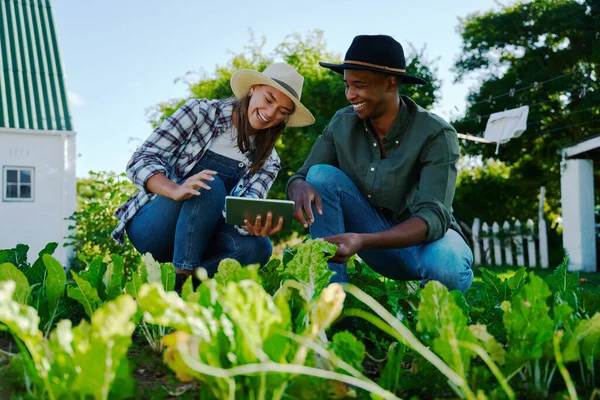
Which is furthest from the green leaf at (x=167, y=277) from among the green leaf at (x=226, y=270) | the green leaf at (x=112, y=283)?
the green leaf at (x=226, y=270)

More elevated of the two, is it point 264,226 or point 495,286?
point 264,226

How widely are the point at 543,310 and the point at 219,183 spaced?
1.91 m

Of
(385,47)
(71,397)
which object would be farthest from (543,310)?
(385,47)

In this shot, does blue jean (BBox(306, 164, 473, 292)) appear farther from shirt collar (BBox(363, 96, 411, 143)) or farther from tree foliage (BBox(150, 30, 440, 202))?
tree foliage (BBox(150, 30, 440, 202))

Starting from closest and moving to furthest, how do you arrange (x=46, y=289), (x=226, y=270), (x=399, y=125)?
(x=226, y=270)
(x=46, y=289)
(x=399, y=125)

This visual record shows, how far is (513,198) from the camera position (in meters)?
19.1

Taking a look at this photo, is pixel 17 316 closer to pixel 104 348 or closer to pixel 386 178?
pixel 104 348

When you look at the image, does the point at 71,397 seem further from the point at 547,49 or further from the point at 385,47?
the point at 547,49

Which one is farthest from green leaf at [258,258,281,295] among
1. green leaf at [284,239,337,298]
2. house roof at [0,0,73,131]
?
house roof at [0,0,73,131]

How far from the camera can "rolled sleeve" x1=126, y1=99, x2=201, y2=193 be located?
3.08m

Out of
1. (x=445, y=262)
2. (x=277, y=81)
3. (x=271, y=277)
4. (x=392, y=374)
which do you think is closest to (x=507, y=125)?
(x=277, y=81)

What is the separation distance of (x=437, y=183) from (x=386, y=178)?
29 cm

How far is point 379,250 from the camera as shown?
2.96 metres

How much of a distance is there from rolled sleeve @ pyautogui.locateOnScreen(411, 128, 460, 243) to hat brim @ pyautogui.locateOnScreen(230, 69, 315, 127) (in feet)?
2.51
